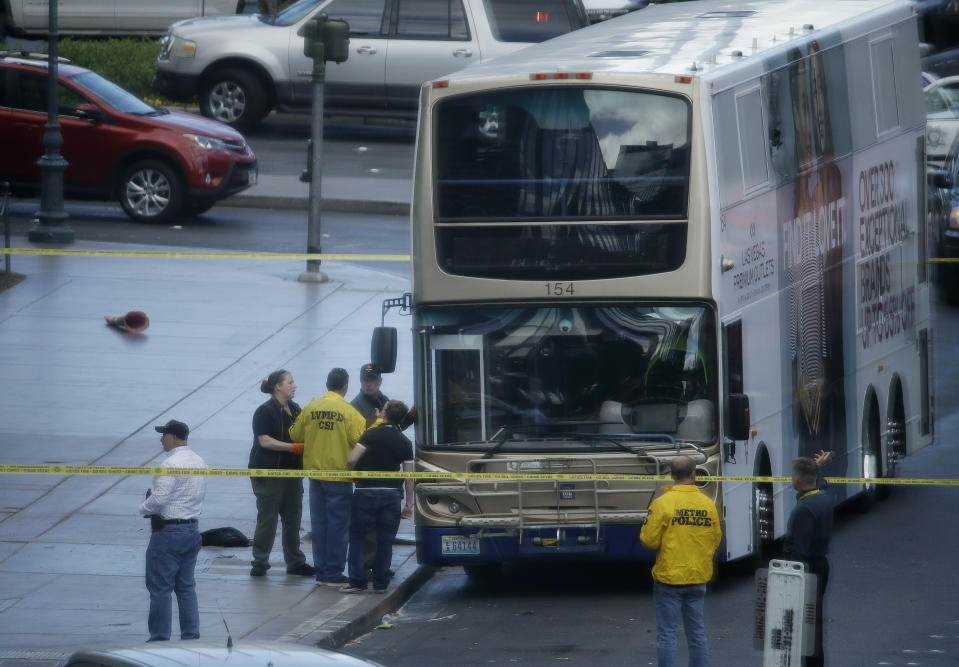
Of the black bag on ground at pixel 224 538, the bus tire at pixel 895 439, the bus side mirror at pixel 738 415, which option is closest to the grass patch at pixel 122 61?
the bus tire at pixel 895 439

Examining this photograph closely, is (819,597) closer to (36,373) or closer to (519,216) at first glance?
(519,216)

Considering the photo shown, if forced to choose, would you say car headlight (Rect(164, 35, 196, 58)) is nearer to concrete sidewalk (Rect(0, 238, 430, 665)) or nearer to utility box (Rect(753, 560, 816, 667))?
concrete sidewalk (Rect(0, 238, 430, 665))

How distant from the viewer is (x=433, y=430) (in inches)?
499

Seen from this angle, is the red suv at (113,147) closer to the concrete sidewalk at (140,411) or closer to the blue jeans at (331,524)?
the concrete sidewalk at (140,411)

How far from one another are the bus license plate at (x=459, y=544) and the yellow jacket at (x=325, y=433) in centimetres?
86

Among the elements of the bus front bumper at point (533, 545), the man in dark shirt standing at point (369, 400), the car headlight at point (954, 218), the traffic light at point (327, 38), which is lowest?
the bus front bumper at point (533, 545)

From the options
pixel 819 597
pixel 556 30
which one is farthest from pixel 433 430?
pixel 556 30

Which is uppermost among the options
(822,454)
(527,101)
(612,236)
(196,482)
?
(527,101)

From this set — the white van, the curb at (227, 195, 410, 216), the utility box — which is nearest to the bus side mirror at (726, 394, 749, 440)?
the utility box

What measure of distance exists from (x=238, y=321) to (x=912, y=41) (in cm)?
801

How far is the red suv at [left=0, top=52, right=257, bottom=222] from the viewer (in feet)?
76.8

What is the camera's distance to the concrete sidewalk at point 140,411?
1197 centimetres

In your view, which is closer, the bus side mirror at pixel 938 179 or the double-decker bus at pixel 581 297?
the double-decker bus at pixel 581 297

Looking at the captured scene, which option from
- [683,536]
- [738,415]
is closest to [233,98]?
[738,415]
